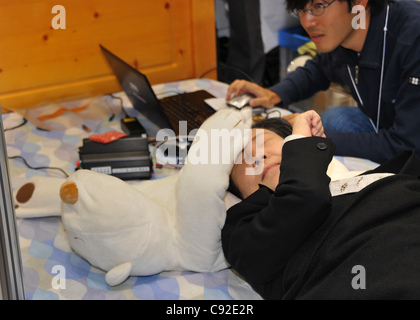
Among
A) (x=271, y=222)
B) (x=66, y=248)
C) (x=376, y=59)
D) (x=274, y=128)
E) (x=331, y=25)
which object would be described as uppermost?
(x=331, y=25)

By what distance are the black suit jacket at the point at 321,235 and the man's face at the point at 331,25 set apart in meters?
0.54

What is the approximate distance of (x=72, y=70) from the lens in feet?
5.59

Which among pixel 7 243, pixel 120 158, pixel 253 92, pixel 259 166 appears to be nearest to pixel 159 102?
pixel 120 158

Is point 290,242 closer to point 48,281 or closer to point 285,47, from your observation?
point 48,281

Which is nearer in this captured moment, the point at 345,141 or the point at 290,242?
the point at 290,242

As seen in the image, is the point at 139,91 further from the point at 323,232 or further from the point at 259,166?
the point at 323,232

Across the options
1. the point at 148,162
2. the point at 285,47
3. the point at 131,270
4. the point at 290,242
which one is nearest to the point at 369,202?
the point at 290,242

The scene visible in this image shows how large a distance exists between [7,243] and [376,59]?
45.9 inches

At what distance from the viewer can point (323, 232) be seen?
0.90 metres

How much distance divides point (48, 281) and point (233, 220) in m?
0.40

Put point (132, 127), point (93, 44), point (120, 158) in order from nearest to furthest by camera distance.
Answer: point (120, 158)
point (132, 127)
point (93, 44)

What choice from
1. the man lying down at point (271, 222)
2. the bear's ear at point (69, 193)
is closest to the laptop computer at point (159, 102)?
the man lying down at point (271, 222)

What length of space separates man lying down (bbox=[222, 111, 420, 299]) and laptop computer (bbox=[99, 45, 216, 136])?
20.1 inches

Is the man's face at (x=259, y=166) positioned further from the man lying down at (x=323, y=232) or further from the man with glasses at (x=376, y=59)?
the man with glasses at (x=376, y=59)
